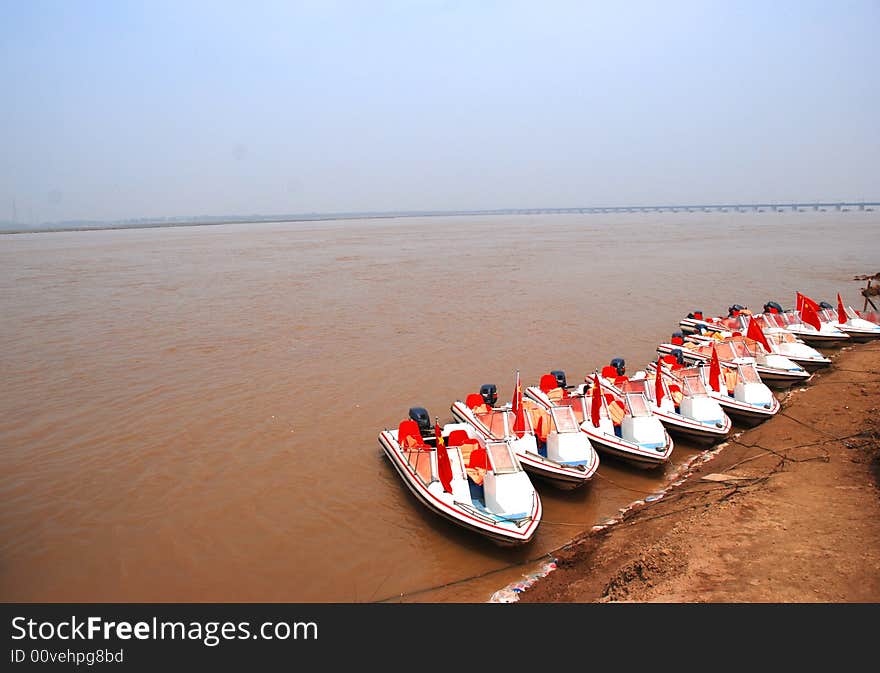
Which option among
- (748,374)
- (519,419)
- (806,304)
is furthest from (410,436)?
(806,304)

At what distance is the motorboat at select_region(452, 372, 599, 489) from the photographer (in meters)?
11.9

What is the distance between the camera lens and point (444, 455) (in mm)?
11141

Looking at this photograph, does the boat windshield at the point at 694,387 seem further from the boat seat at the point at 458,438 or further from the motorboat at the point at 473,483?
the boat seat at the point at 458,438

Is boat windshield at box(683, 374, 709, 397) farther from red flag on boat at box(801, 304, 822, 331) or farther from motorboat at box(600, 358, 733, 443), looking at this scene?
red flag on boat at box(801, 304, 822, 331)

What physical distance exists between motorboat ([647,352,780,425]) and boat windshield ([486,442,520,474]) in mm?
6203

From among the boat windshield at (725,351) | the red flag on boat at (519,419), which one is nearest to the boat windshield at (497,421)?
the red flag on boat at (519,419)

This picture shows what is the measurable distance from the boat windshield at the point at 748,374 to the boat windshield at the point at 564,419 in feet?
18.9

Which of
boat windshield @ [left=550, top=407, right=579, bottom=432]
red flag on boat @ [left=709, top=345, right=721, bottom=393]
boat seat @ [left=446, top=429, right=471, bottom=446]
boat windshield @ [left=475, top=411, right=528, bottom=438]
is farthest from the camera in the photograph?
red flag on boat @ [left=709, top=345, right=721, bottom=393]

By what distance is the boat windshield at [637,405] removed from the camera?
13.4m

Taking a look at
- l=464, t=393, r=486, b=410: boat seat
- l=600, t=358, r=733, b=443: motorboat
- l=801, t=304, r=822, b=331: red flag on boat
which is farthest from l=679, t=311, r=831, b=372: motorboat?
l=464, t=393, r=486, b=410: boat seat
